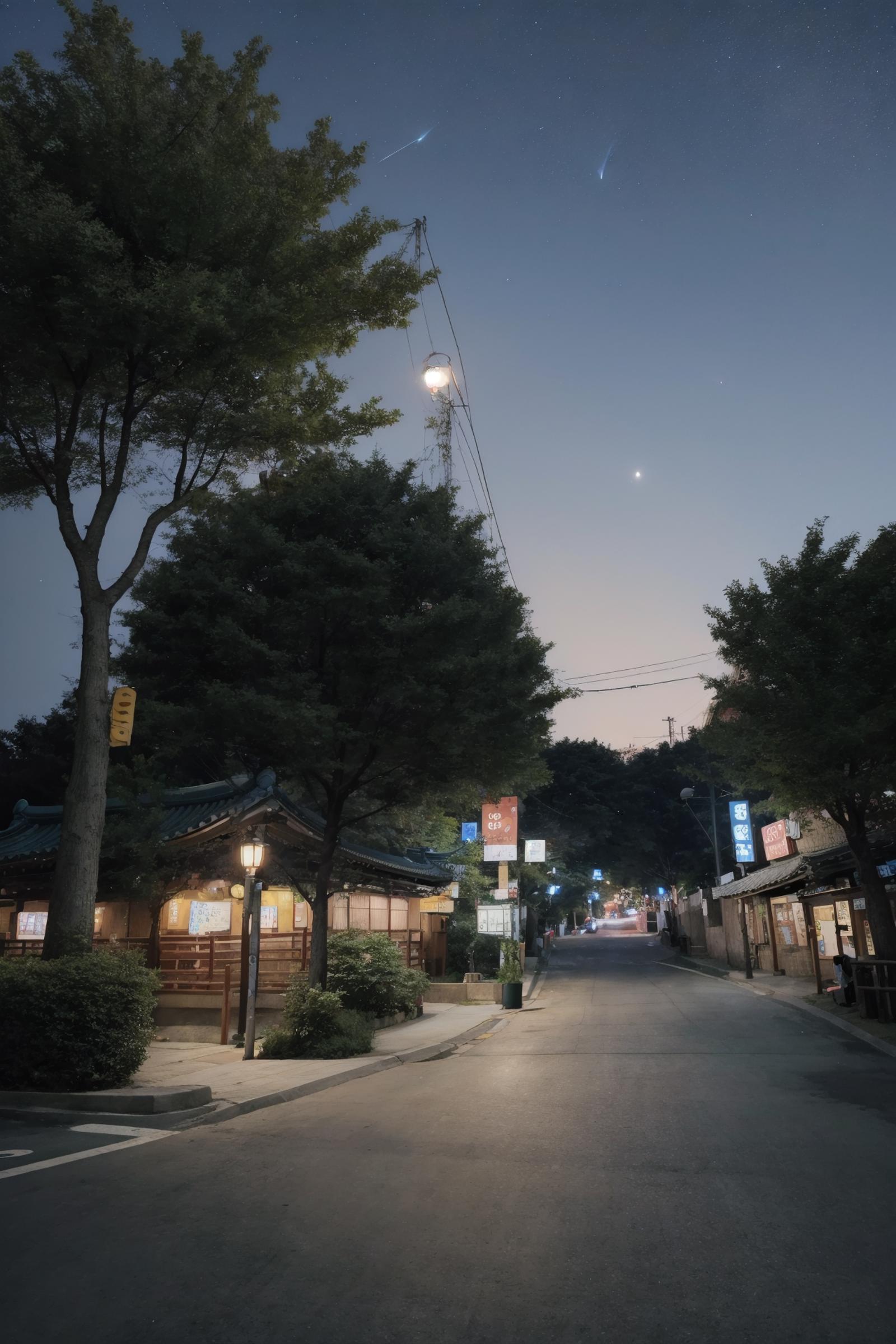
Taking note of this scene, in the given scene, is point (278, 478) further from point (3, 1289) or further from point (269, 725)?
point (3, 1289)

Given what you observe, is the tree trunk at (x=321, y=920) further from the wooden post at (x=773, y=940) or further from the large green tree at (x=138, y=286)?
the wooden post at (x=773, y=940)

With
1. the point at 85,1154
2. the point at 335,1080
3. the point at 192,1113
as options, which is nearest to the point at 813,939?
the point at 335,1080

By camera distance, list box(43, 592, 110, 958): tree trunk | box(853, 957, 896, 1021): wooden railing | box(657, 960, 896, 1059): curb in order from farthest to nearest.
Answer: box(853, 957, 896, 1021): wooden railing → box(657, 960, 896, 1059): curb → box(43, 592, 110, 958): tree trunk

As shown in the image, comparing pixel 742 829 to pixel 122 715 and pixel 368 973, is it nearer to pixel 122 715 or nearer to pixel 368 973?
pixel 368 973

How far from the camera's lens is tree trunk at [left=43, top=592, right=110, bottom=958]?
11.9 m

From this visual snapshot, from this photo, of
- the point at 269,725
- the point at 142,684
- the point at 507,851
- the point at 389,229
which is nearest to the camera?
the point at 389,229

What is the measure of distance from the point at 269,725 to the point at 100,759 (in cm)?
394

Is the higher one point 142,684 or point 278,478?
point 278,478

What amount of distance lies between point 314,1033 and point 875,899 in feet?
40.3

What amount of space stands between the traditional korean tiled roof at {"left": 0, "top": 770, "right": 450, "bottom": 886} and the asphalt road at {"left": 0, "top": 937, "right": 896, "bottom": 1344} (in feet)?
31.2

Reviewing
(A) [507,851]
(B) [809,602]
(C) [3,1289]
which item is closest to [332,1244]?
(C) [3,1289]

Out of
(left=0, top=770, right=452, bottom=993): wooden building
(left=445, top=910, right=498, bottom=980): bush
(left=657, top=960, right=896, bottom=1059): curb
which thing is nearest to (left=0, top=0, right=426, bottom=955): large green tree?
(left=0, top=770, right=452, bottom=993): wooden building

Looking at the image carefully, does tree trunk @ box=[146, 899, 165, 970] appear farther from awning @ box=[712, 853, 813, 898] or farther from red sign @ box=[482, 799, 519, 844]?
awning @ box=[712, 853, 813, 898]

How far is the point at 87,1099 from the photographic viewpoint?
10.0 metres
